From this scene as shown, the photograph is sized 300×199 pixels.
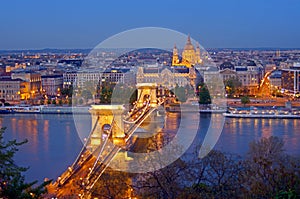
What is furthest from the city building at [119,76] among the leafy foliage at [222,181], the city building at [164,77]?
the leafy foliage at [222,181]

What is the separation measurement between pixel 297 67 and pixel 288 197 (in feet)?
45.5

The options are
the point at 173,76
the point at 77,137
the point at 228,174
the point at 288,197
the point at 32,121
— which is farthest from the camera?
the point at 173,76

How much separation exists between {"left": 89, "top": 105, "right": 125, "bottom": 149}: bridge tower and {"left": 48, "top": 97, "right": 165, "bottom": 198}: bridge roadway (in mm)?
68

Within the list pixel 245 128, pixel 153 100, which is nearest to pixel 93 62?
pixel 153 100

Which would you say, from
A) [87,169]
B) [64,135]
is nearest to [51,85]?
[64,135]

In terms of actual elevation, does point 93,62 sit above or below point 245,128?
above

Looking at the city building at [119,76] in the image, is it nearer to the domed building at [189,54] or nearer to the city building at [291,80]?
the city building at [291,80]

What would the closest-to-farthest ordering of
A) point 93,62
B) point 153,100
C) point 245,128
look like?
point 245,128 < point 153,100 < point 93,62

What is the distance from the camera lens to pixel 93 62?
18484 millimetres

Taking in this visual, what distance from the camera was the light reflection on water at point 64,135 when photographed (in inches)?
215

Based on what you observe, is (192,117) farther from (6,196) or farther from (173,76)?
(6,196)

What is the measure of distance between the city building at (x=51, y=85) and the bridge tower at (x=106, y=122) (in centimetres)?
921

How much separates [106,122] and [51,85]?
978 cm

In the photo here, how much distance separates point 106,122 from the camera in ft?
21.1
